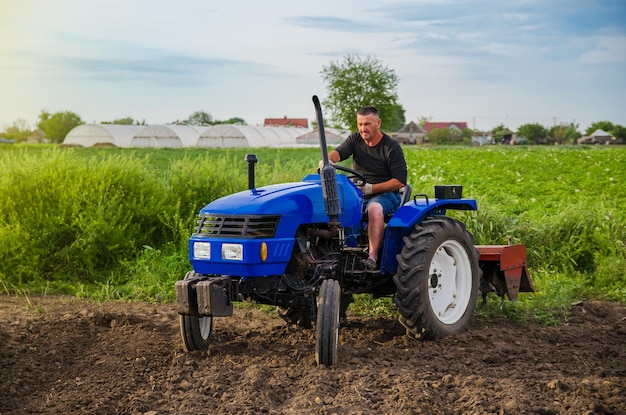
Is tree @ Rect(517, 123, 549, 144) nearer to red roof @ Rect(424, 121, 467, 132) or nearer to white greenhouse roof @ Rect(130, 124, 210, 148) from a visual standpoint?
red roof @ Rect(424, 121, 467, 132)

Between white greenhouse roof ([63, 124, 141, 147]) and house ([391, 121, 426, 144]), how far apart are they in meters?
35.8

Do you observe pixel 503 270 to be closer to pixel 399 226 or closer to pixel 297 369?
pixel 399 226

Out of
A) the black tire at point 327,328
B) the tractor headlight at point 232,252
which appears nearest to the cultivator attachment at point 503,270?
the black tire at point 327,328

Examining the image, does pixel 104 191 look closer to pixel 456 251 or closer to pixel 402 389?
pixel 456 251

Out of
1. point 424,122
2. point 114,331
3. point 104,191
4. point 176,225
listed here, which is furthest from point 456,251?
point 424,122

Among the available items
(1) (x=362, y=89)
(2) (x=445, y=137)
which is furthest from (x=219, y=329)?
(2) (x=445, y=137)

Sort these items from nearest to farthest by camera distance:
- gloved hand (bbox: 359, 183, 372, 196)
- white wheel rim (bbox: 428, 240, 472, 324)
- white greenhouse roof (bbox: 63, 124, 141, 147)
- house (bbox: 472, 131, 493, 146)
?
gloved hand (bbox: 359, 183, 372, 196) → white wheel rim (bbox: 428, 240, 472, 324) → white greenhouse roof (bbox: 63, 124, 141, 147) → house (bbox: 472, 131, 493, 146)

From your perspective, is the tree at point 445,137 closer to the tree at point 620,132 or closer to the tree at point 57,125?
the tree at point 620,132

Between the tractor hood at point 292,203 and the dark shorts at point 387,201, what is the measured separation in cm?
35

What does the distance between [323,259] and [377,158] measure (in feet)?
3.41

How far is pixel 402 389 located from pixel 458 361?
0.98m

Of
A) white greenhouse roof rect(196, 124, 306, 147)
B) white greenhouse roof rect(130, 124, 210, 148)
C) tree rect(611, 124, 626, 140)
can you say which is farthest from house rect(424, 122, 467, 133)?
white greenhouse roof rect(130, 124, 210, 148)

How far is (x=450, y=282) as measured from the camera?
6.70m

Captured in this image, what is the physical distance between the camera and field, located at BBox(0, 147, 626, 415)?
4895mm
